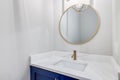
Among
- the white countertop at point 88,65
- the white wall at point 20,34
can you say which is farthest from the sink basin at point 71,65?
the white wall at point 20,34

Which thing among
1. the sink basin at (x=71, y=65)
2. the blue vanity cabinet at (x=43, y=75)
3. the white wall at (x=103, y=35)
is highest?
the white wall at (x=103, y=35)

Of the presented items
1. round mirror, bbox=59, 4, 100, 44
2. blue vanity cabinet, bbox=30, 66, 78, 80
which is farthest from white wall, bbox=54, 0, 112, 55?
blue vanity cabinet, bbox=30, 66, 78, 80

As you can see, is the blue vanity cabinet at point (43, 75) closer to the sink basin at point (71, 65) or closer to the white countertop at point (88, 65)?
the white countertop at point (88, 65)

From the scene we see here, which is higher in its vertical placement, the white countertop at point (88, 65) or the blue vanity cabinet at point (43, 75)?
the white countertop at point (88, 65)

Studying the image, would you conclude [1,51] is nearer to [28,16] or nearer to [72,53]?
[28,16]

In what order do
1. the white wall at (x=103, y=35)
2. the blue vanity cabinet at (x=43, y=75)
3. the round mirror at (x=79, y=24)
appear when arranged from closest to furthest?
the blue vanity cabinet at (x=43, y=75)
the white wall at (x=103, y=35)
the round mirror at (x=79, y=24)

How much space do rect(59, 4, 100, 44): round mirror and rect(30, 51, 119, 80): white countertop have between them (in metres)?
0.27

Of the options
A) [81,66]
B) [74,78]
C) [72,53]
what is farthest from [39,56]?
[74,78]

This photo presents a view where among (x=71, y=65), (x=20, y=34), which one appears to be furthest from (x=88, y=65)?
(x=20, y=34)

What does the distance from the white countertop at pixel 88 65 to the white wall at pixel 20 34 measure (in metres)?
0.15

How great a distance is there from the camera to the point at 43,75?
1508 millimetres

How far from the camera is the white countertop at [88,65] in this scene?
1087mm

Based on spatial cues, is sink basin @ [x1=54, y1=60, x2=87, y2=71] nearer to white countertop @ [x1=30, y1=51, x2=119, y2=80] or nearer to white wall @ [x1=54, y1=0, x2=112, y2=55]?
white countertop @ [x1=30, y1=51, x2=119, y2=80]

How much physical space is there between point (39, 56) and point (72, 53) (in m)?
A: 0.54
